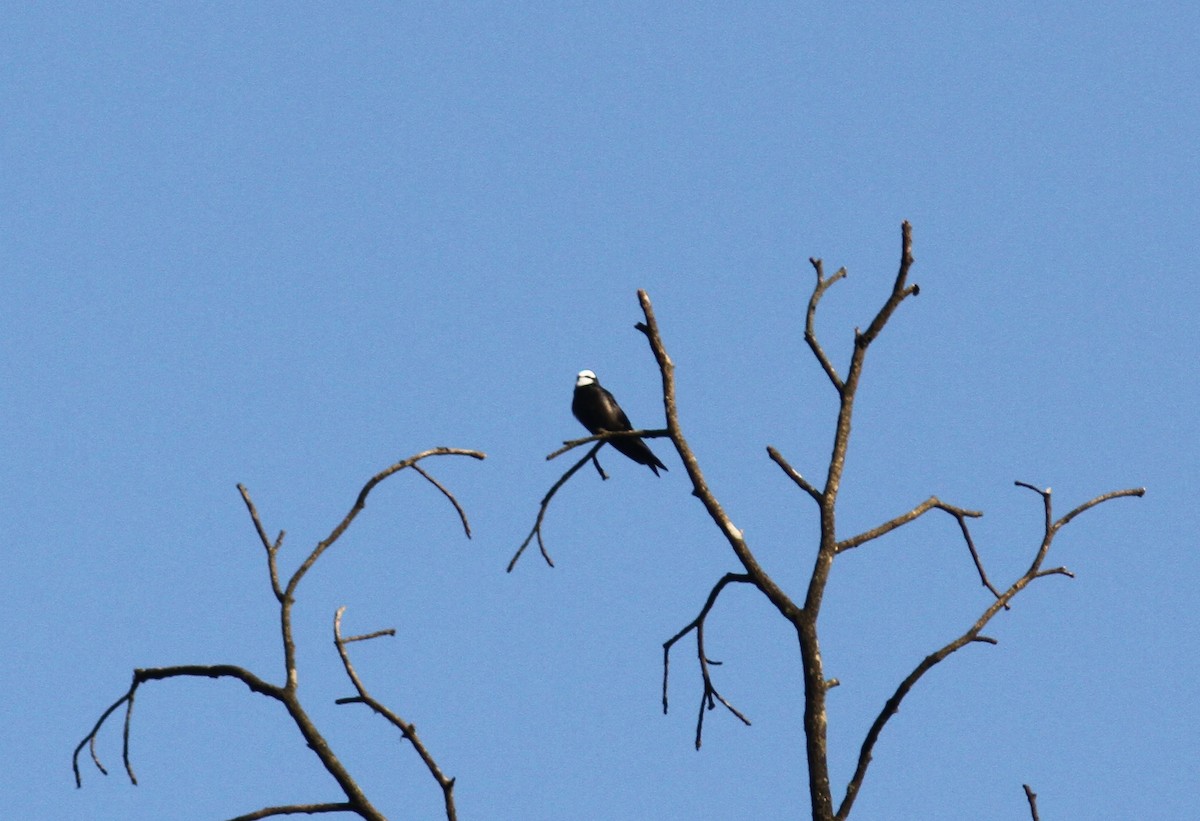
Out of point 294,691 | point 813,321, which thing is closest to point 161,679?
point 294,691

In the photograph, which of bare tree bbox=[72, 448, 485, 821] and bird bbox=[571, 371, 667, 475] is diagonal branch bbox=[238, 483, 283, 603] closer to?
bare tree bbox=[72, 448, 485, 821]

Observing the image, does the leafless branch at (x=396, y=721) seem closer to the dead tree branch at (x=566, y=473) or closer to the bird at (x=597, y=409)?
the dead tree branch at (x=566, y=473)

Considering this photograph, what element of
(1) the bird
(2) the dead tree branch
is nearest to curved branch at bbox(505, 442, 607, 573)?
(2) the dead tree branch

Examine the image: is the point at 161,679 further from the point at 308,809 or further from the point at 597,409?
the point at 597,409

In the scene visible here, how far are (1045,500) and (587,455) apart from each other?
141cm

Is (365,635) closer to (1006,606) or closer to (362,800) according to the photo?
(362,800)

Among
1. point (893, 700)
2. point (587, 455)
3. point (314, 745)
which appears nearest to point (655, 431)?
point (587, 455)

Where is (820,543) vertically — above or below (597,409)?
below

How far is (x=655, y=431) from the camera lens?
185 inches

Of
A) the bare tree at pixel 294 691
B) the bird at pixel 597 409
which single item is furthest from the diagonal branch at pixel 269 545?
the bird at pixel 597 409

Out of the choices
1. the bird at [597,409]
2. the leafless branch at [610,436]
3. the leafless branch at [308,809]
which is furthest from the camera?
the bird at [597,409]

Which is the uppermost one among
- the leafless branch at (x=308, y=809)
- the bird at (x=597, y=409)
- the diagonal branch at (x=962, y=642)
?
the bird at (x=597, y=409)

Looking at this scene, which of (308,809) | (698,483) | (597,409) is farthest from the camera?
(597,409)

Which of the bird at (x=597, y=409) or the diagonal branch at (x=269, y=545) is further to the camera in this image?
the bird at (x=597, y=409)
